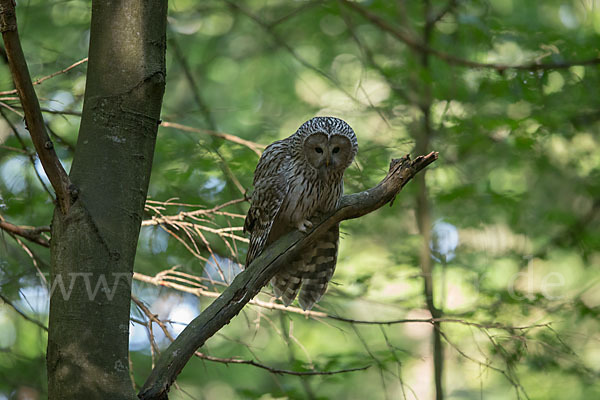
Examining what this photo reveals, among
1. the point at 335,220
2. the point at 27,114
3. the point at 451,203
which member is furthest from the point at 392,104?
the point at 27,114

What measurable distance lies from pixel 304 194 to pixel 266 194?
10.0 inches

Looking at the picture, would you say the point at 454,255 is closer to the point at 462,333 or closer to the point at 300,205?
the point at 462,333

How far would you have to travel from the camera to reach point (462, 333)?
5168mm

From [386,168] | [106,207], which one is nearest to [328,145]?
[386,168]

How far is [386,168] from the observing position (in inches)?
166

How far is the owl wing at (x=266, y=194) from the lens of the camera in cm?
353

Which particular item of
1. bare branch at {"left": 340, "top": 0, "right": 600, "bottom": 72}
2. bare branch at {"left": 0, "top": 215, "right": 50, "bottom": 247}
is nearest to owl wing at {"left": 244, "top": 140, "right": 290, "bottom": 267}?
bare branch at {"left": 0, "top": 215, "right": 50, "bottom": 247}

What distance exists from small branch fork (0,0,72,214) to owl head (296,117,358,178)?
163 centimetres

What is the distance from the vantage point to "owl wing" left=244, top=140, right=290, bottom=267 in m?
3.53

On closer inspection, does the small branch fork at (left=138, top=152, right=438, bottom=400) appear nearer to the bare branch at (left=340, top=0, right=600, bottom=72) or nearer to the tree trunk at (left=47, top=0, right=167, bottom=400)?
the tree trunk at (left=47, top=0, right=167, bottom=400)

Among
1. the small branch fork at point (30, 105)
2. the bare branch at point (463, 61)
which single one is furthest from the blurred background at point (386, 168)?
the small branch fork at point (30, 105)

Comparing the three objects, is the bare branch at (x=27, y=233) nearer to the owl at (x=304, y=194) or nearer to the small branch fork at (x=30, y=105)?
the small branch fork at (x=30, y=105)

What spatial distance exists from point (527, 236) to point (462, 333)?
1.76m

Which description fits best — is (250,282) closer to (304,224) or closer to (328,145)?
(304,224)
